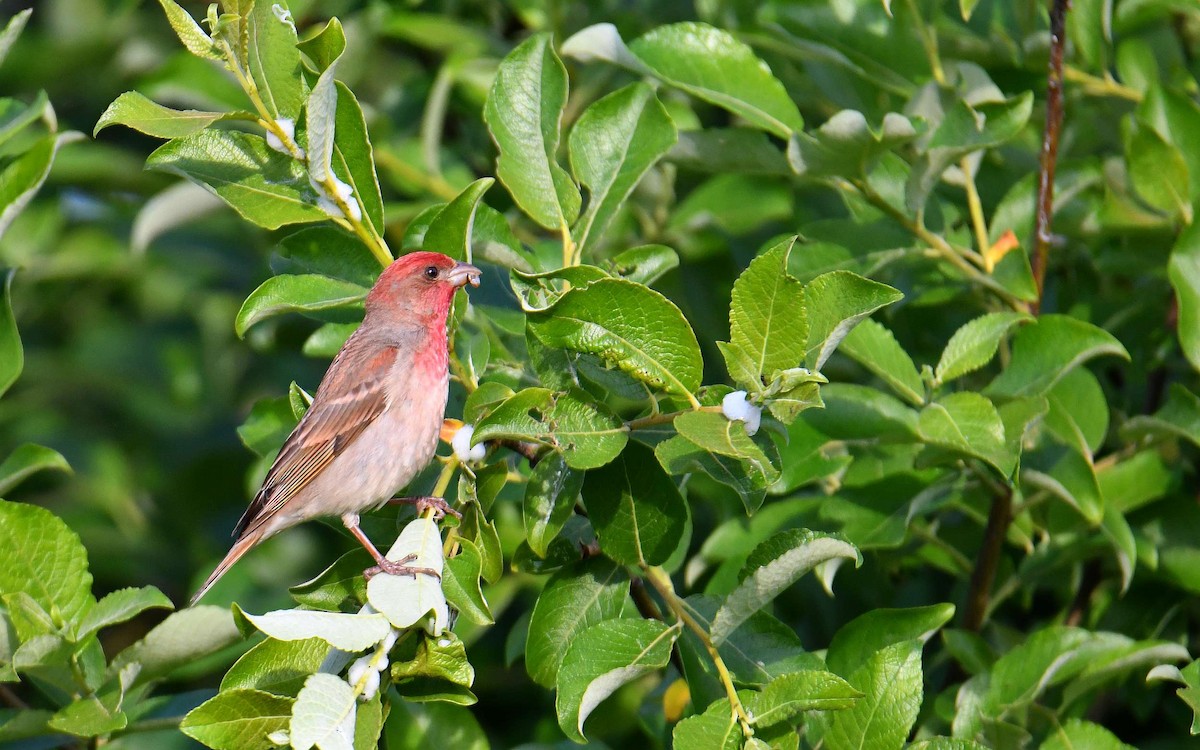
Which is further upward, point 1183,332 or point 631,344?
point 631,344

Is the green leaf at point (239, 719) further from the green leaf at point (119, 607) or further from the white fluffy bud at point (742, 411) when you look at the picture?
the white fluffy bud at point (742, 411)

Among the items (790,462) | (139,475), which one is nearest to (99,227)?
(139,475)

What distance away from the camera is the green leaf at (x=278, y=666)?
2.75 meters

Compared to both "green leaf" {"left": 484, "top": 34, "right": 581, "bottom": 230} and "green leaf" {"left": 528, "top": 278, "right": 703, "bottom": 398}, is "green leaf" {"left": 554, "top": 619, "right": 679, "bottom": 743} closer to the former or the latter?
"green leaf" {"left": 528, "top": 278, "right": 703, "bottom": 398}

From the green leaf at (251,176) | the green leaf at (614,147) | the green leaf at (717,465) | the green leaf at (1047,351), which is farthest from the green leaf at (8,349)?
the green leaf at (1047,351)

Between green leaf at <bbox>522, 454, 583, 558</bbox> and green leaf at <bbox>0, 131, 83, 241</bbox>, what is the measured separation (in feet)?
6.36

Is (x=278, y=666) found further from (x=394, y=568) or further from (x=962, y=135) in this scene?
(x=962, y=135)

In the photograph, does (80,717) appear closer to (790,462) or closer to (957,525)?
(790,462)

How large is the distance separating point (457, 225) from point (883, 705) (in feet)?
5.34

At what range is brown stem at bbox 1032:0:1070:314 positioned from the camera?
3938mm

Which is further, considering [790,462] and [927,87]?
[927,87]

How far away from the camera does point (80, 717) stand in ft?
11.1

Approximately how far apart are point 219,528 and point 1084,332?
533 cm

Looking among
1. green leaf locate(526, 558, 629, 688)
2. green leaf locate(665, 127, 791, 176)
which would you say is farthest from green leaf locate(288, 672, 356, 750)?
green leaf locate(665, 127, 791, 176)
